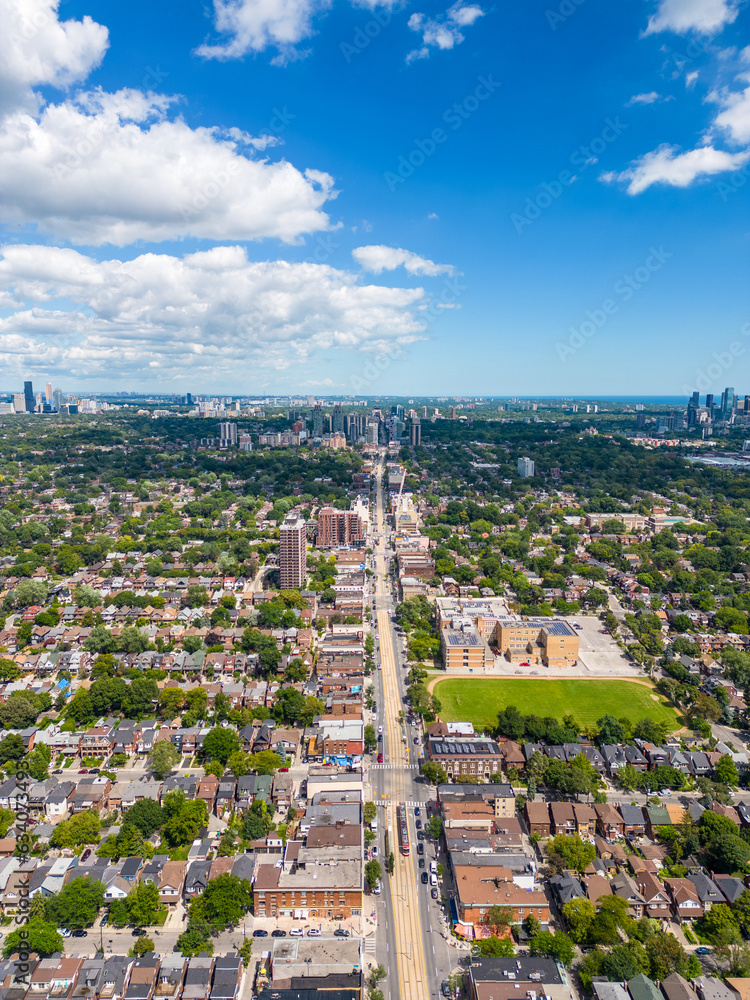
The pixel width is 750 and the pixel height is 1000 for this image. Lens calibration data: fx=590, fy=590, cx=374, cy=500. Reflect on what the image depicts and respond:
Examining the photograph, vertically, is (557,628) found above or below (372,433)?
below

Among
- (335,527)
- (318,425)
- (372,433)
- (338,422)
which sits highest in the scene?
(338,422)

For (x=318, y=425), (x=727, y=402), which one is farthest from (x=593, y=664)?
(x=727, y=402)

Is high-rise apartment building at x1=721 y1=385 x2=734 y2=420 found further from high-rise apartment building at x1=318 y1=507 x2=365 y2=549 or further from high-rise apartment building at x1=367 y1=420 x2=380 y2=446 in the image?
high-rise apartment building at x1=318 y1=507 x2=365 y2=549

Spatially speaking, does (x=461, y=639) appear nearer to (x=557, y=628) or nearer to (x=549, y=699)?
(x=549, y=699)

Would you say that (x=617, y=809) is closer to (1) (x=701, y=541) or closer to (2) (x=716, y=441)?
(1) (x=701, y=541)

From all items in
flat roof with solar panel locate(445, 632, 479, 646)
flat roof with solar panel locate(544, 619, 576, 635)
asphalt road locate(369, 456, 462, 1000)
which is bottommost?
Answer: asphalt road locate(369, 456, 462, 1000)

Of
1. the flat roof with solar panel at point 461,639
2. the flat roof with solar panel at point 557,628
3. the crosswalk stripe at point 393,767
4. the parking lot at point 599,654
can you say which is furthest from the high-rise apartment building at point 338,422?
the crosswalk stripe at point 393,767

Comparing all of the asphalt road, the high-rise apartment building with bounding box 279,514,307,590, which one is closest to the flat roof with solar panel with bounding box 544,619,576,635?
the asphalt road
